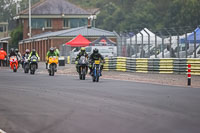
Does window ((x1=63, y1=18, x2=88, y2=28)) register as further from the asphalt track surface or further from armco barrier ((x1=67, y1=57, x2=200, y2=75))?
the asphalt track surface

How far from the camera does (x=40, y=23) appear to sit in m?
84.6

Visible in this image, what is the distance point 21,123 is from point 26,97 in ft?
19.9

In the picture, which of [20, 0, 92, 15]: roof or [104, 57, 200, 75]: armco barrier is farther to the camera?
[20, 0, 92, 15]: roof

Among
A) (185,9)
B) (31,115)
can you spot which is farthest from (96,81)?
(185,9)

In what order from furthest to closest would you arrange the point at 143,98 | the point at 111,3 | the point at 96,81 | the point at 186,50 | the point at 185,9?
1. the point at 111,3
2. the point at 185,9
3. the point at 186,50
4. the point at 96,81
5. the point at 143,98

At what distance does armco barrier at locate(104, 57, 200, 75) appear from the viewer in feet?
97.7

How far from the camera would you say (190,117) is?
1165 centimetres

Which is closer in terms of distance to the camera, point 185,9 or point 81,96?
point 81,96

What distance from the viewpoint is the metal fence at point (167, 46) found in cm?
3085

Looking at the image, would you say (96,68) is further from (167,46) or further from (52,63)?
(167,46)

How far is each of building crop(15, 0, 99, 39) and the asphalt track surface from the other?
217 ft

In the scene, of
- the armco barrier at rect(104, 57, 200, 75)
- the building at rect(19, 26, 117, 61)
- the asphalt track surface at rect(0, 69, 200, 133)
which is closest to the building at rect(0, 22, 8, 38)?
the building at rect(19, 26, 117, 61)

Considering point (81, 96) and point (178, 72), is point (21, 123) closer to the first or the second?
point (81, 96)

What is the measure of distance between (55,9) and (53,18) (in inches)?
82.1
